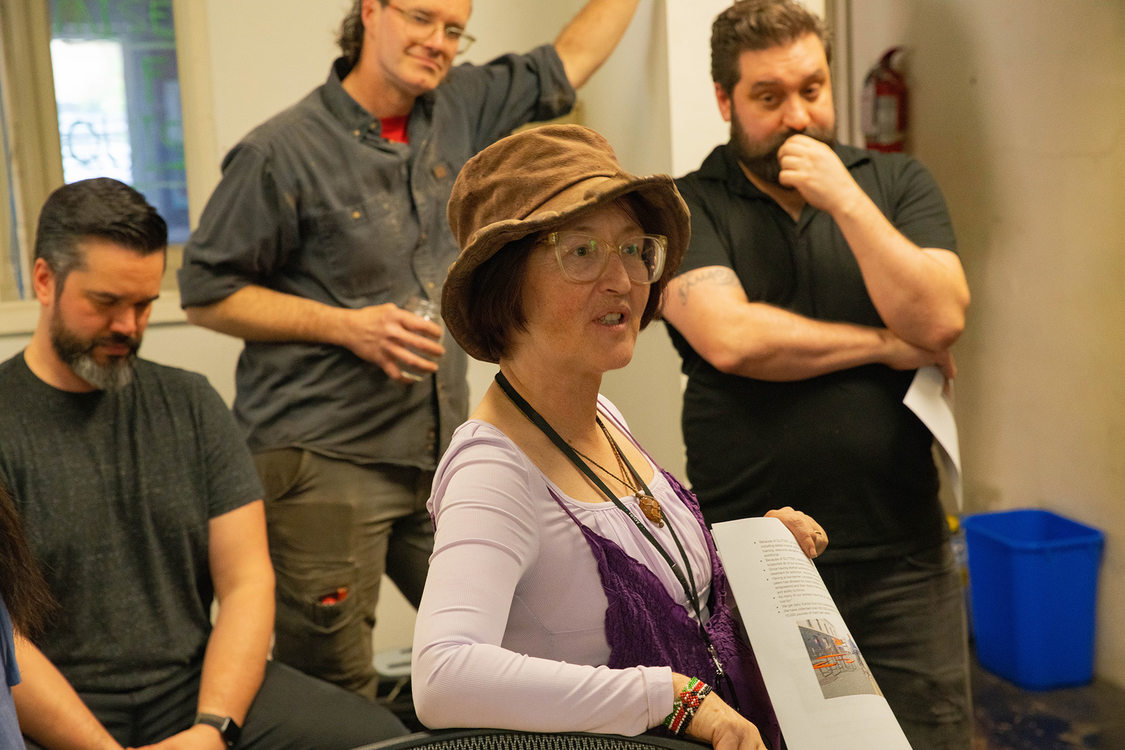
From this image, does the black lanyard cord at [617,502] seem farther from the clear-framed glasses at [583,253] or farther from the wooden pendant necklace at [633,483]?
the clear-framed glasses at [583,253]

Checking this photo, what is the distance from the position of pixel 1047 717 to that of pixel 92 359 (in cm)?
270

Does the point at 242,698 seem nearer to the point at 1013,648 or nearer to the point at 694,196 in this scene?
the point at 694,196

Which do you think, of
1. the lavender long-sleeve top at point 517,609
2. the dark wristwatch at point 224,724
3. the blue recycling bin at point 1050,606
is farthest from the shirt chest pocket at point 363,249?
the blue recycling bin at point 1050,606

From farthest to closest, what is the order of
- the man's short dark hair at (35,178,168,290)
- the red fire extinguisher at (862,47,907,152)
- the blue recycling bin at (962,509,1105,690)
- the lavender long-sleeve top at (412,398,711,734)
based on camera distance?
the red fire extinguisher at (862,47,907,152)
the blue recycling bin at (962,509,1105,690)
the man's short dark hair at (35,178,168,290)
the lavender long-sleeve top at (412,398,711,734)

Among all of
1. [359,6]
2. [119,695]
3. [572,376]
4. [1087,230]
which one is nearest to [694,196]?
[572,376]

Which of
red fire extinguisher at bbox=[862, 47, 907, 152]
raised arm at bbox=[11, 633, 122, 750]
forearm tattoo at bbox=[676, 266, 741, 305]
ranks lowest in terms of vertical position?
raised arm at bbox=[11, 633, 122, 750]

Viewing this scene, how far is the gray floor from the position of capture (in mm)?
2762

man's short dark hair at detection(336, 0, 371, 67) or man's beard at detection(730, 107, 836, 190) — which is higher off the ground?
man's short dark hair at detection(336, 0, 371, 67)

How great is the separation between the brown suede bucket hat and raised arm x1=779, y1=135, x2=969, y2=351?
63 cm

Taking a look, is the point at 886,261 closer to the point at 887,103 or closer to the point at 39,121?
the point at 887,103

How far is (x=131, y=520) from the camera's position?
1940mm

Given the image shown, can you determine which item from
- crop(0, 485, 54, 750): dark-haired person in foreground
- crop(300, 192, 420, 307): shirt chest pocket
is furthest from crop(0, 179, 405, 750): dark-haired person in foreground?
crop(0, 485, 54, 750): dark-haired person in foreground

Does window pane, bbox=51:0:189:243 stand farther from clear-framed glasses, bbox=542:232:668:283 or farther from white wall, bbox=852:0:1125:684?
white wall, bbox=852:0:1125:684

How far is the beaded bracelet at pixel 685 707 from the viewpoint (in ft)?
3.20
